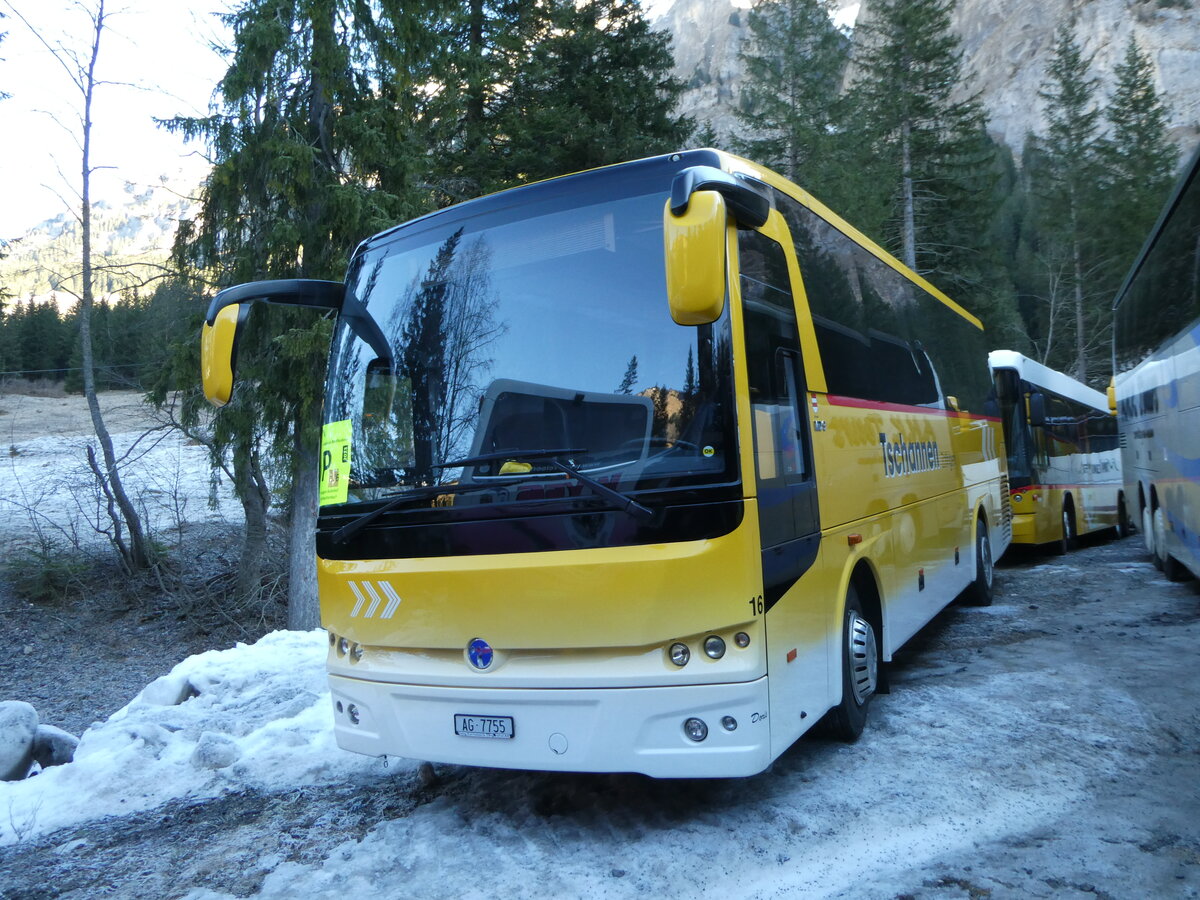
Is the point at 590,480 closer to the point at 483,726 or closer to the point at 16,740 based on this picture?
the point at 483,726

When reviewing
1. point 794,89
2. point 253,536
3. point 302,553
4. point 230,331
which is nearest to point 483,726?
point 230,331

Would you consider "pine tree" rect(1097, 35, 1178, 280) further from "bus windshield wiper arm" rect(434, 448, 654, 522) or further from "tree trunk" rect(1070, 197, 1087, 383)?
"bus windshield wiper arm" rect(434, 448, 654, 522)

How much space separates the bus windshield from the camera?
14.2 ft

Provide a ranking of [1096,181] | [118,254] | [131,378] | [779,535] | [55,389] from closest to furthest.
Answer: [779,535] → [131,378] → [118,254] → [55,389] → [1096,181]

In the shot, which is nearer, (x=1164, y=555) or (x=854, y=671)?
(x=854, y=671)

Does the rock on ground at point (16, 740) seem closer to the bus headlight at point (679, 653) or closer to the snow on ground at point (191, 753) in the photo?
the snow on ground at point (191, 753)

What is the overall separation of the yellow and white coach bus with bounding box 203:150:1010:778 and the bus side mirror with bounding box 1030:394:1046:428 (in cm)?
1117

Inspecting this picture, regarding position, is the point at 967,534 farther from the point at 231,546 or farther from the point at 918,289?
the point at 231,546

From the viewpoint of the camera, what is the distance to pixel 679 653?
4.26 m

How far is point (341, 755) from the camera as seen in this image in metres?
5.93

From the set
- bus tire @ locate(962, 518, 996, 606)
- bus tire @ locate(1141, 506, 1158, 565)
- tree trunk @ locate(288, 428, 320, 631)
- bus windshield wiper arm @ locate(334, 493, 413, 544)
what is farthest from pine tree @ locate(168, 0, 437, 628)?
bus tire @ locate(1141, 506, 1158, 565)

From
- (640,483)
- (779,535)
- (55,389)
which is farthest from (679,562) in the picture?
(55,389)

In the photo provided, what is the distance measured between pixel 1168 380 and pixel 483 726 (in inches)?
336

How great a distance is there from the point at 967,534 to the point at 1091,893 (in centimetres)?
620
